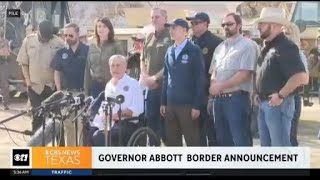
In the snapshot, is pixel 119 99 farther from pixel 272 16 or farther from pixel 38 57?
pixel 272 16

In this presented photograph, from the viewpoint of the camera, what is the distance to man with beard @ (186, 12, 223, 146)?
402cm

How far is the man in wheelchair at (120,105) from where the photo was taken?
4.12m

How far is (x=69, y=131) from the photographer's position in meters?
4.18

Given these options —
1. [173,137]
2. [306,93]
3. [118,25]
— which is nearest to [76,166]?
[173,137]


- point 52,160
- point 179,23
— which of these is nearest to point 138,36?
point 179,23

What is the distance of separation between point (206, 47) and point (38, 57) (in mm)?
1101

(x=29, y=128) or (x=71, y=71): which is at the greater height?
(x=71, y=71)

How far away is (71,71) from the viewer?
4.19 meters

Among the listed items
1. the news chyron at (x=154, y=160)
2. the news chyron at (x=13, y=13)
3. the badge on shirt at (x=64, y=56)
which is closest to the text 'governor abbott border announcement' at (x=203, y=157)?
the news chyron at (x=154, y=160)

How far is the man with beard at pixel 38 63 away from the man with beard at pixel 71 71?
0.15 ft

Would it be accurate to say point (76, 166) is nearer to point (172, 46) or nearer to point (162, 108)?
point (162, 108)

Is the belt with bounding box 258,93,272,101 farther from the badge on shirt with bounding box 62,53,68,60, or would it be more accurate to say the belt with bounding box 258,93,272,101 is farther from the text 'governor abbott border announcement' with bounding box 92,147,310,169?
the badge on shirt with bounding box 62,53,68,60

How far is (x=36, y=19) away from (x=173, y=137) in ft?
3.77
